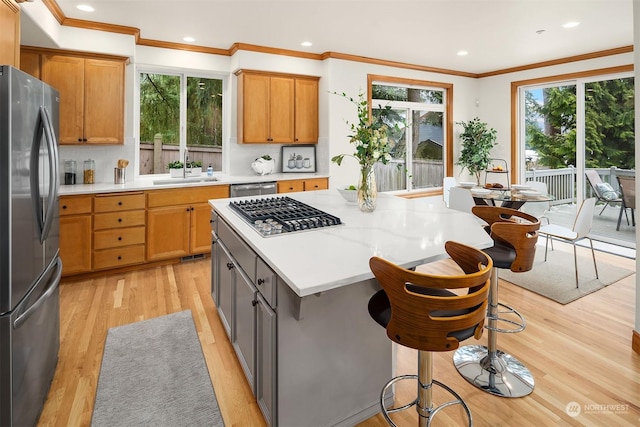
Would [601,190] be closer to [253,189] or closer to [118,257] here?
[253,189]

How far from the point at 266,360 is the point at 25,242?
1203 millimetres

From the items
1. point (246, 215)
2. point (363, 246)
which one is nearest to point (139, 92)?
point (246, 215)

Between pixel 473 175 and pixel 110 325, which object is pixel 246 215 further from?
pixel 473 175

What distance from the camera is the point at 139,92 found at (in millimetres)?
4570

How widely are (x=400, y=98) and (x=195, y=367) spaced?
5165mm

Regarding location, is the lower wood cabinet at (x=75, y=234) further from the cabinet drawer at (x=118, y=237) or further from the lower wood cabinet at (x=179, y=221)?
the lower wood cabinet at (x=179, y=221)

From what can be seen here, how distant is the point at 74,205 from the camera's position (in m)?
3.58

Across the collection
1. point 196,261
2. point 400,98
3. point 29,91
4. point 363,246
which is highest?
point 400,98

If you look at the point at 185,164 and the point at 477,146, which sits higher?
the point at 477,146

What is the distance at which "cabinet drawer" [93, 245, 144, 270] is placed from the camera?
3779mm

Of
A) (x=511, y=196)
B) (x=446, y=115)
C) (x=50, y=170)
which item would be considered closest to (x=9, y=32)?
(x=50, y=170)

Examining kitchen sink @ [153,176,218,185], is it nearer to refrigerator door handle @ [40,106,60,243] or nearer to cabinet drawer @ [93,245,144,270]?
cabinet drawer @ [93,245,144,270]

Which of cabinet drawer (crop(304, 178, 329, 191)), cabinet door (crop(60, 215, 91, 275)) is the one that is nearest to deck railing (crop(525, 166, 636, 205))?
cabinet drawer (crop(304, 178, 329, 191))

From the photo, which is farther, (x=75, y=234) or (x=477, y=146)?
(x=477, y=146)
